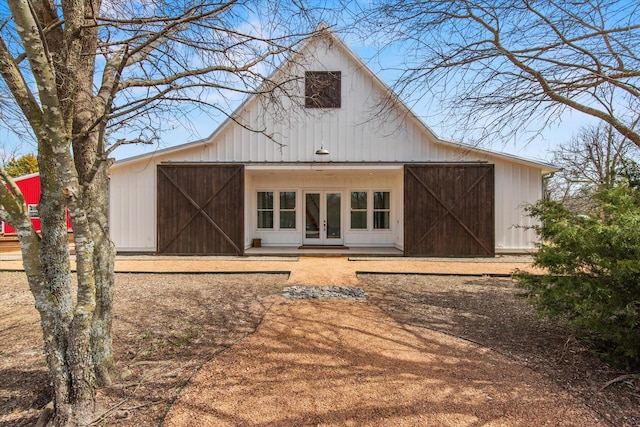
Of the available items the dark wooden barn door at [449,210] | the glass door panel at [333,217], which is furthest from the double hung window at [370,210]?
the dark wooden barn door at [449,210]

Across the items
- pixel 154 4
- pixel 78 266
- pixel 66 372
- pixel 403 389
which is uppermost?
pixel 154 4

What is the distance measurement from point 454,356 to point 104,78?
439cm

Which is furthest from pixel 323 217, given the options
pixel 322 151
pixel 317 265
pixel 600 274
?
pixel 600 274

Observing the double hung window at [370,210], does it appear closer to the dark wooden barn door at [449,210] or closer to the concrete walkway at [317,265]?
the dark wooden barn door at [449,210]

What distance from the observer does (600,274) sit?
3.28m

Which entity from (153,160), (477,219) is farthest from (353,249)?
(153,160)

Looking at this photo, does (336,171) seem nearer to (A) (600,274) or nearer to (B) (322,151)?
(B) (322,151)

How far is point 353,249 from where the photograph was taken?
464 inches

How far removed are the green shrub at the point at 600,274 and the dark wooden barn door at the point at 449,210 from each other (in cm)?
667

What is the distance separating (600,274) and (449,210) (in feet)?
24.6

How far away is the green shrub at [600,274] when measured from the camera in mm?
3033

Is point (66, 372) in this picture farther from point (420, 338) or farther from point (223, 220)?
point (223, 220)

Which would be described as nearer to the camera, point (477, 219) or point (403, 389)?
point (403, 389)

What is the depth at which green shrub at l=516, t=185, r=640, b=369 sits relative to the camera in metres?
3.03
